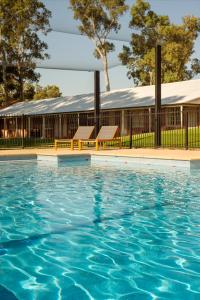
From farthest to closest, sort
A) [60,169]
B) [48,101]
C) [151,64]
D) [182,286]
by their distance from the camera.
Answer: [151,64], [48,101], [60,169], [182,286]

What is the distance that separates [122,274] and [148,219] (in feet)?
7.44

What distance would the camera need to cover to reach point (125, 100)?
30406mm

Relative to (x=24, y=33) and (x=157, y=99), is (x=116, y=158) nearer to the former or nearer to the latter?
(x=157, y=99)

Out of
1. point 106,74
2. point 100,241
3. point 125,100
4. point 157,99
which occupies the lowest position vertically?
point 100,241

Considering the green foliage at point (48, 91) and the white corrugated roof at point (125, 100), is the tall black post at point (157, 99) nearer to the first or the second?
the white corrugated roof at point (125, 100)

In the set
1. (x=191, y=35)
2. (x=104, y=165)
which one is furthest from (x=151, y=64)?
(x=104, y=165)

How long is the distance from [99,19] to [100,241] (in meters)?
40.6

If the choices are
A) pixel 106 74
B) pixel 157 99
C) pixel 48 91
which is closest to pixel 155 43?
pixel 106 74

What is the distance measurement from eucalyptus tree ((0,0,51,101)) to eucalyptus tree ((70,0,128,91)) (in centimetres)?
362

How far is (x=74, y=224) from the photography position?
18.2ft

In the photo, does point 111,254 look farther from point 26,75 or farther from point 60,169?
point 26,75

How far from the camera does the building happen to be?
2623cm

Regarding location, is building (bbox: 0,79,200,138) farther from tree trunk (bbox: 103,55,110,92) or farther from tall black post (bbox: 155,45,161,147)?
tree trunk (bbox: 103,55,110,92)

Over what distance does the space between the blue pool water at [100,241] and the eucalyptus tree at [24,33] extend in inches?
1314
